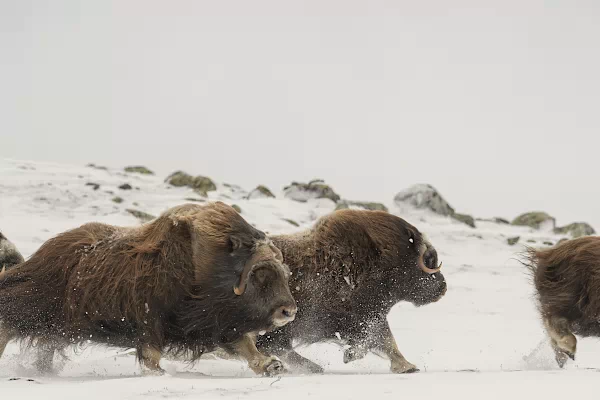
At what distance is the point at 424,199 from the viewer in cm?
1823

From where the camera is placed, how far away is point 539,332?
8531 mm

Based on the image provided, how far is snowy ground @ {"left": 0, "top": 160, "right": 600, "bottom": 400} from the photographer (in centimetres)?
370

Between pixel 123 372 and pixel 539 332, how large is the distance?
5159mm

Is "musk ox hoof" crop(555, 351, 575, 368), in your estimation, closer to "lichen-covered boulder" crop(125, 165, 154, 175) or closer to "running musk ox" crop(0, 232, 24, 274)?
"running musk ox" crop(0, 232, 24, 274)

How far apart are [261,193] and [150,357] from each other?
13.7m

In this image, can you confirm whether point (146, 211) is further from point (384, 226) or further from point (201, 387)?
point (201, 387)

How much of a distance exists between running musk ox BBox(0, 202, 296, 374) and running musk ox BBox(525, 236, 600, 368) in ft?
7.61

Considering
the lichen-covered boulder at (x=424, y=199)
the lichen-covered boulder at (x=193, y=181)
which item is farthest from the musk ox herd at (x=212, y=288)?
the lichen-covered boulder at (x=424, y=199)

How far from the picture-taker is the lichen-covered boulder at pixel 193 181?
17750 millimetres

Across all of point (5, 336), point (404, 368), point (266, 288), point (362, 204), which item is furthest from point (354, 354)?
point (362, 204)

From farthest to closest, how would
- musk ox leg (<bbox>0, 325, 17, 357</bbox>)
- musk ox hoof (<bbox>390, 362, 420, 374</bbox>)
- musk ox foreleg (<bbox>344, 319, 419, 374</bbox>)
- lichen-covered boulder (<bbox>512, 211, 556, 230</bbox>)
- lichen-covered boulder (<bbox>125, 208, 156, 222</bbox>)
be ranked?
lichen-covered boulder (<bbox>512, 211, 556, 230</bbox>), lichen-covered boulder (<bbox>125, 208, 156, 222</bbox>), musk ox foreleg (<bbox>344, 319, 419, 374</bbox>), musk ox hoof (<bbox>390, 362, 420, 374</bbox>), musk ox leg (<bbox>0, 325, 17, 357</bbox>)

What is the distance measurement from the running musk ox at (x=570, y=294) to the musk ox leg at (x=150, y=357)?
2999 mm

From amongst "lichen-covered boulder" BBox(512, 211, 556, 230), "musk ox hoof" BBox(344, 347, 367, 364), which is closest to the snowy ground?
"musk ox hoof" BBox(344, 347, 367, 364)

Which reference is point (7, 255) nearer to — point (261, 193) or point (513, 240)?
point (513, 240)
